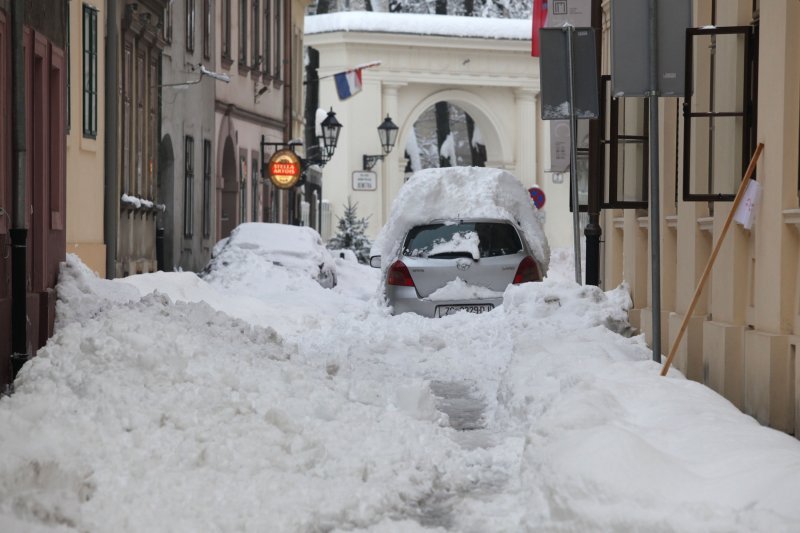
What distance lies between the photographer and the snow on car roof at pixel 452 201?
20.6m

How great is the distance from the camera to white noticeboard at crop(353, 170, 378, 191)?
46500mm

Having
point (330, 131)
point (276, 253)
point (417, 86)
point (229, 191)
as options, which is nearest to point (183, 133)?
point (276, 253)

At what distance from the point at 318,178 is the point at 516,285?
3225cm

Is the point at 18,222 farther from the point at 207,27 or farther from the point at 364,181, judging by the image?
the point at 364,181

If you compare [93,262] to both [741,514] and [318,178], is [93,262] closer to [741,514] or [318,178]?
[741,514]

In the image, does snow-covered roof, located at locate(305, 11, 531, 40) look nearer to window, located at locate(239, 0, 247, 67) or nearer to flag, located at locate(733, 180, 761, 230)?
window, located at locate(239, 0, 247, 67)

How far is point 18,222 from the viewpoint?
11.5 metres

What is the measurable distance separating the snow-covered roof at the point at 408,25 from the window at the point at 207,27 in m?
20.6

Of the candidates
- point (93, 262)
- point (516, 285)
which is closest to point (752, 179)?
→ point (516, 285)

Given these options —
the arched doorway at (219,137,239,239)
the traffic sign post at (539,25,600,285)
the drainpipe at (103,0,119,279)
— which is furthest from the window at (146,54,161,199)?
the traffic sign post at (539,25,600,285)

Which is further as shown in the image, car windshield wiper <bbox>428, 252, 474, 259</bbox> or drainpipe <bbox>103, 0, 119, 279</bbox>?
drainpipe <bbox>103, 0, 119, 279</bbox>

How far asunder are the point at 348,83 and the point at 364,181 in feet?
15.2

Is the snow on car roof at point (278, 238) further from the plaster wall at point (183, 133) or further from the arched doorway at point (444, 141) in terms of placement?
the arched doorway at point (444, 141)

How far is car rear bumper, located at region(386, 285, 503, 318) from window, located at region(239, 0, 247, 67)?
16781 mm
